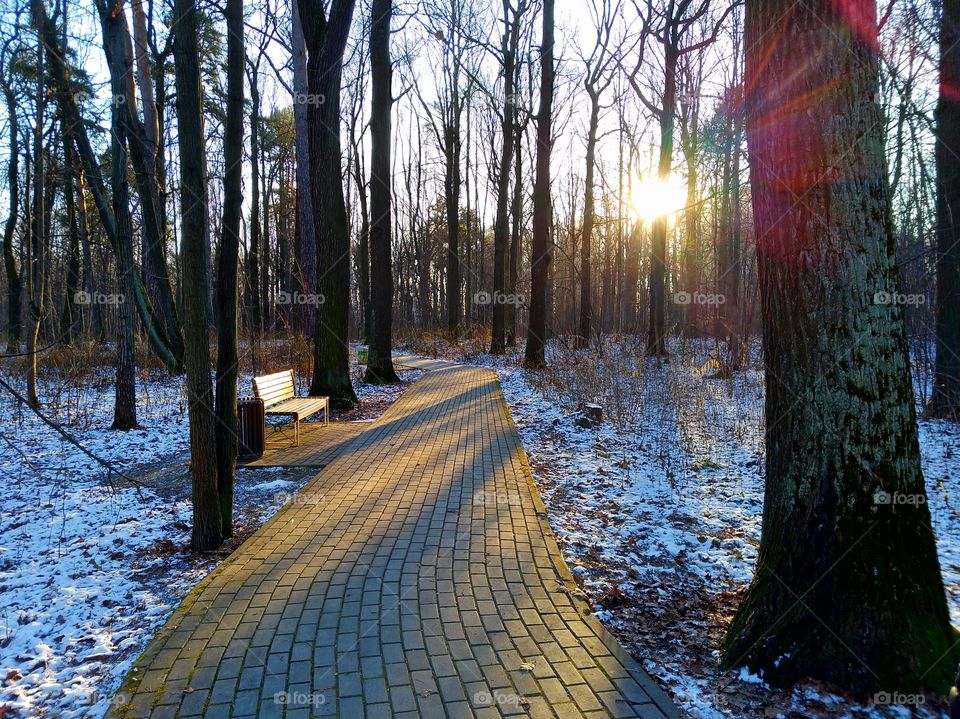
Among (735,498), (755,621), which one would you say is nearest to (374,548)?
(755,621)

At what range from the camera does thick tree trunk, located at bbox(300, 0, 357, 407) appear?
11.3m

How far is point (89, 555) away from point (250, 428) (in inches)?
126

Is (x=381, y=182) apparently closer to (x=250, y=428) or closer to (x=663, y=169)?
(x=250, y=428)

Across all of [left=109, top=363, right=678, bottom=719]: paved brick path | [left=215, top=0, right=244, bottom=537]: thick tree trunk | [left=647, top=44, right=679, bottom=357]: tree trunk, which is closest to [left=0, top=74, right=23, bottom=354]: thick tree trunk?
[left=215, top=0, right=244, bottom=537]: thick tree trunk

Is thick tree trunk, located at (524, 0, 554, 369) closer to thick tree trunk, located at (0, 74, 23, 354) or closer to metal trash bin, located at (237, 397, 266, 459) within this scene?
metal trash bin, located at (237, 397, 266, 459)

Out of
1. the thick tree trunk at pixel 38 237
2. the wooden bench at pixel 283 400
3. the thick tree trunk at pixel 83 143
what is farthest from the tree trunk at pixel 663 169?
the thick tree trunk at pixel 38 237

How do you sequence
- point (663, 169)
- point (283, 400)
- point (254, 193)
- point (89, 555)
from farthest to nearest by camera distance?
point (254, 193)
point (663, 169)
point (283, 400)
point (89, 555)

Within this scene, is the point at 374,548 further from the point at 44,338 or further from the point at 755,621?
the point at 44,338

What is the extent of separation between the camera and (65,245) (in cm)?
2872

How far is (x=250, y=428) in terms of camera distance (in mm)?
7766

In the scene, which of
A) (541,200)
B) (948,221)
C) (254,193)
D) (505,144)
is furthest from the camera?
(254,193)

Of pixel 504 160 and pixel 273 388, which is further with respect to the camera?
pixel 504 160

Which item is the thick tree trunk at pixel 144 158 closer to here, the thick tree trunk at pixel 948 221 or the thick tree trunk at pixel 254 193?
the thick tree trunk at pixel 254 193

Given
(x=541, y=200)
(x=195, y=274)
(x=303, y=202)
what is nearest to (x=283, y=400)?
(x=195, y=274)
